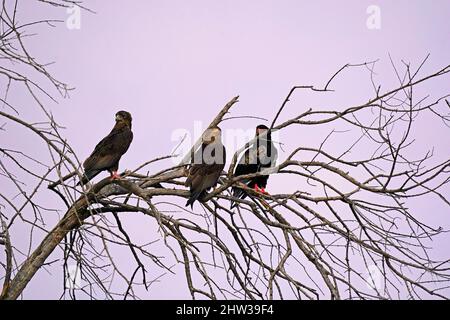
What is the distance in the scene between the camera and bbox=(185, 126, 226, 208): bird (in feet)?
16.0

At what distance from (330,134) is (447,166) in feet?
2.51

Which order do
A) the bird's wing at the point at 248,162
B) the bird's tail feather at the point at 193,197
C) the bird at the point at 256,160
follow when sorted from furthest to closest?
the bird's wing at the point at 248,162 < the bird at the point at 256,160 < the bird's tail feather at the point at 193,197

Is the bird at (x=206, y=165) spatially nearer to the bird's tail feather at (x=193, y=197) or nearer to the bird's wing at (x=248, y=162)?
the bird's tail feather at (x=193, y=197)

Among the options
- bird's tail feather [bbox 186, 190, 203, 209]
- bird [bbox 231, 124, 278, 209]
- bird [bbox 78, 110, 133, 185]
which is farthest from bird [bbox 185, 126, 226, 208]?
bird [bbox 78, 110, 133, 185]

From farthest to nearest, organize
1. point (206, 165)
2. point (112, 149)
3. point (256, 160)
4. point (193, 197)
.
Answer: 1. point (112, 149)
2. point (256, 160)
3. point (206, 165)
4. point (193, 197)

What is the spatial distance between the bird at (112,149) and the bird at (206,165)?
2.98 feet

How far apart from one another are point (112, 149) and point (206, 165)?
139 centimetres

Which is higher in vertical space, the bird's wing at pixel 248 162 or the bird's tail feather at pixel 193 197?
the bird's wing at pixel 248 162

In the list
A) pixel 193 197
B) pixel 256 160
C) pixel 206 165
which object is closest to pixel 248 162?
pixel 256 160

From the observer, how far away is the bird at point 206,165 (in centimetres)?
488

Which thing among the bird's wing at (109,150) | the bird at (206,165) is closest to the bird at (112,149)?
the bird's wing at (109,150)

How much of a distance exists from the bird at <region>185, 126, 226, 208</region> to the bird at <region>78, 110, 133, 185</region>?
0.91m

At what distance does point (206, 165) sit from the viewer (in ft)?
16.9

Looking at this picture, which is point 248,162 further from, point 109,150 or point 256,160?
point 109,150
